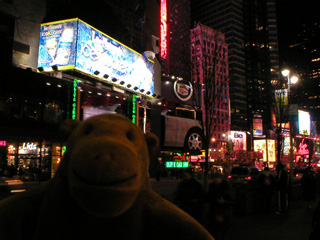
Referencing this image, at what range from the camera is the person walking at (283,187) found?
986 centimetres

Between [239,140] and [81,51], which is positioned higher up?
[81,51]

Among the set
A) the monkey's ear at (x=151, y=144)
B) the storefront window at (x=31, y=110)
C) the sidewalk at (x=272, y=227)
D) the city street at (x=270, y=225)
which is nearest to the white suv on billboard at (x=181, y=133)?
the storefront window at (x=31, y=110)

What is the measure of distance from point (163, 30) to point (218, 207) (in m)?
28.7

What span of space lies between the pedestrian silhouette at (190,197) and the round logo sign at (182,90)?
76.5 feet

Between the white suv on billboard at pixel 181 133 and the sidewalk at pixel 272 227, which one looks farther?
the white suv on billboard at pixel 181 133

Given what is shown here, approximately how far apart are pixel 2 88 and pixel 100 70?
642 cm

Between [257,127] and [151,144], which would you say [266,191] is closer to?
[151,144]

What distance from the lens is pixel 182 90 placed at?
95.9 feet

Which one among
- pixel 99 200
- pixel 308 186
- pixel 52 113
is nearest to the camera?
pixel 99 200

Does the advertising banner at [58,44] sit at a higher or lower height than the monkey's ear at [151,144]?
higher

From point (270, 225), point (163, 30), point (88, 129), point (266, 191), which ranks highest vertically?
point (163, 30)

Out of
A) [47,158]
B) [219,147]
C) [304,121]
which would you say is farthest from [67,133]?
[219,147]

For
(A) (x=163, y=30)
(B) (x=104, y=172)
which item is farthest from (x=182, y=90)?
(B) (x=104, y=172)

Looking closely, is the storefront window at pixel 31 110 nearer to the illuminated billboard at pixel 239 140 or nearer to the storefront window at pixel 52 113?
the storefront window at pixel 52 113
